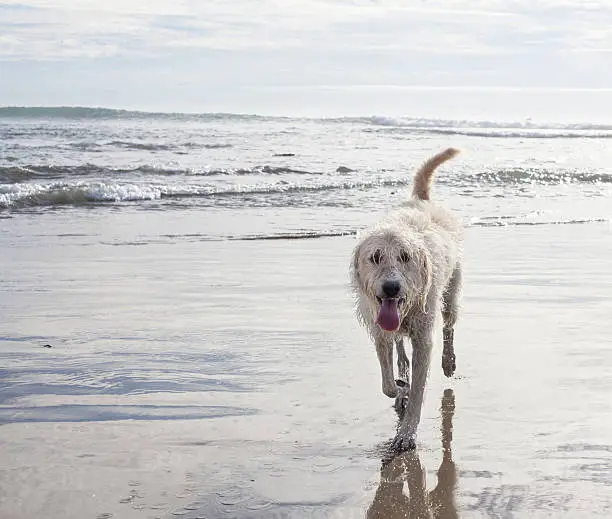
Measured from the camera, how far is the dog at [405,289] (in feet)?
15.0

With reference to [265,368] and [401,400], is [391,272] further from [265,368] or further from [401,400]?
[265,368]

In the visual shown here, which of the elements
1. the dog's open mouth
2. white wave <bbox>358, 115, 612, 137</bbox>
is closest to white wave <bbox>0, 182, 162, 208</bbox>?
the dog's open mouth

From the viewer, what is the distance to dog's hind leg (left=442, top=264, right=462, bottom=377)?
5984 millimetres

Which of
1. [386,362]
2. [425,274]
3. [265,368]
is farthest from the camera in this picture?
Answer: [265,368]

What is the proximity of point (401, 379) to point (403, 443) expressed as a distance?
3.37 feet

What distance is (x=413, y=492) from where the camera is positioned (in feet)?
13.6

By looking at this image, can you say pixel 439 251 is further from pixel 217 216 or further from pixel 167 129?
pixel 167 129

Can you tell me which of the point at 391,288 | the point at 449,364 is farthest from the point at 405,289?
the point at 449,364

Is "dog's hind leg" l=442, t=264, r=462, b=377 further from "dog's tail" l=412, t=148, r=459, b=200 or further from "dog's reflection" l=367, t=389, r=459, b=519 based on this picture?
"dog's reflection" l=367, t=389, r=459, b=519

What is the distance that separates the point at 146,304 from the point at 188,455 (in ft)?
11.1

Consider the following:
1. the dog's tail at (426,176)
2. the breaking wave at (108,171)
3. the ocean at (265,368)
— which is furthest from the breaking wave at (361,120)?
the dog's tail at (426,176)

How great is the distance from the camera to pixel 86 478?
13.6 ft

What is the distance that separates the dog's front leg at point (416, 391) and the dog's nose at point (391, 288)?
57 cm

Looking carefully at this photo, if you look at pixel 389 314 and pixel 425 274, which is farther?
pixel 425 274
